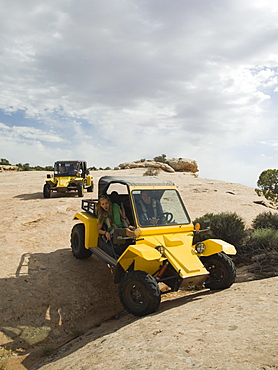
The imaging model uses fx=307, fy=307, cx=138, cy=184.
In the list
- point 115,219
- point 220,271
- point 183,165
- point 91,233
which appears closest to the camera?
point 220,271

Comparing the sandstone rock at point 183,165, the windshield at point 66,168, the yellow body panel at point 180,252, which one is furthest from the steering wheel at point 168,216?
the sandstone rock at point 183,165

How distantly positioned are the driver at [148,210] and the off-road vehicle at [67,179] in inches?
431

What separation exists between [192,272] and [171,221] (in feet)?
3.80

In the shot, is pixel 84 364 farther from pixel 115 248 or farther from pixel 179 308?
pixel 115 248

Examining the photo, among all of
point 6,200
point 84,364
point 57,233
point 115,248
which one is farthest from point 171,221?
point 6,200

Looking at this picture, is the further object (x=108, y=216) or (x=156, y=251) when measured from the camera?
(x=108, y=216)

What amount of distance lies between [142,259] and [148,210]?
104 cm

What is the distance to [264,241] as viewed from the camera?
25.8ft

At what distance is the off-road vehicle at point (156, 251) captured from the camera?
4305mm

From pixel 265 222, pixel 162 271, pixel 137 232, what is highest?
pixel 137 232

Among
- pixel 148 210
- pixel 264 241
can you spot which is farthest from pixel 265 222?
pixel 148 210

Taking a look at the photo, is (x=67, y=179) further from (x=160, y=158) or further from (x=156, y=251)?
(x=160, y=158)

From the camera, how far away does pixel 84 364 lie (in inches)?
122

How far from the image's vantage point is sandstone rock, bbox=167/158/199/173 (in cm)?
4216
